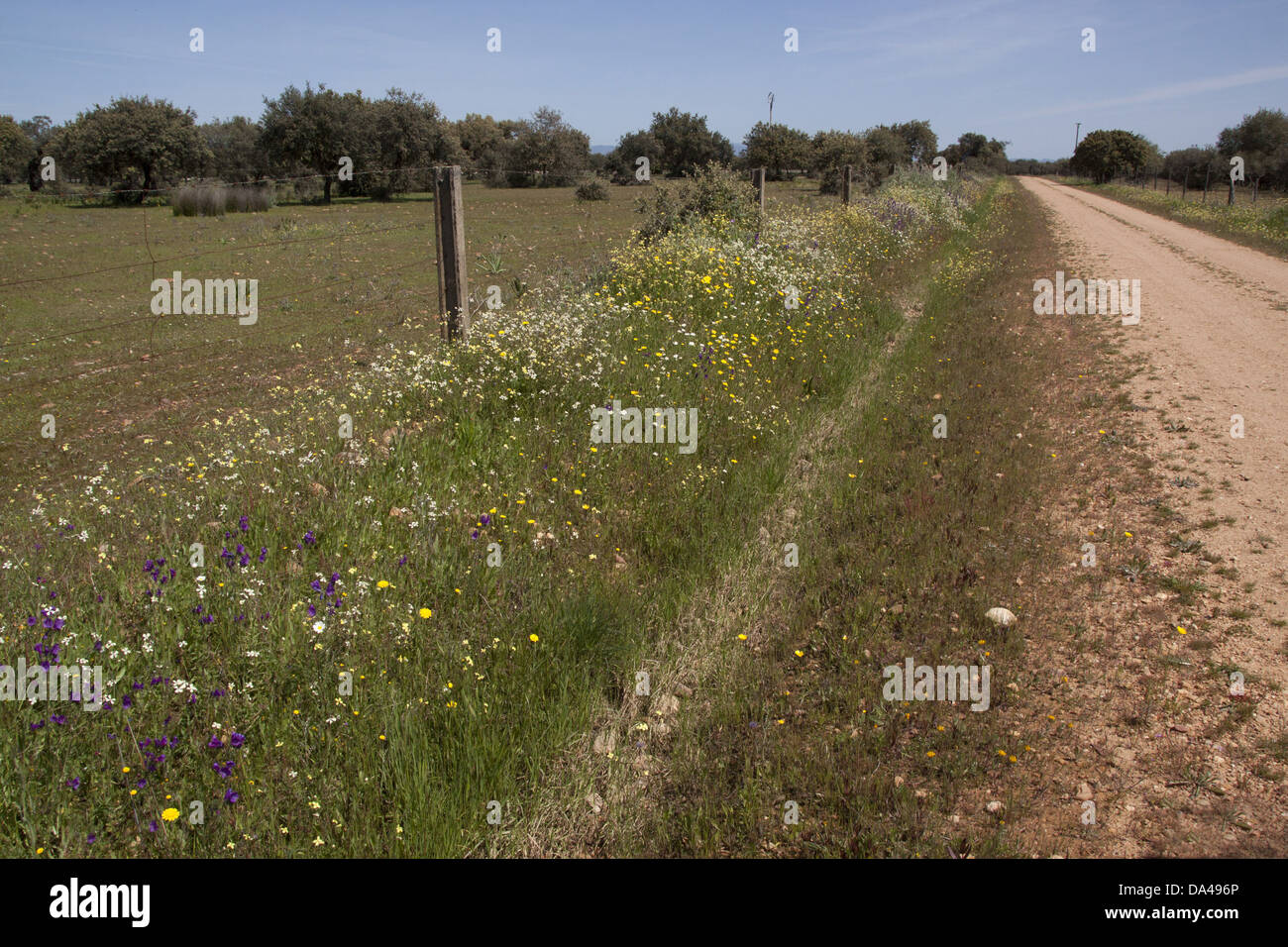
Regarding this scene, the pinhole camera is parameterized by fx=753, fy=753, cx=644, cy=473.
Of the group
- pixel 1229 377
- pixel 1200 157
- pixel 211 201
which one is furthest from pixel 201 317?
pixel 1200 157

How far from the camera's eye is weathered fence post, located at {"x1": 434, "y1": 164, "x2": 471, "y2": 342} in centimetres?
624

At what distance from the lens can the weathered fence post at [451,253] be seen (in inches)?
246

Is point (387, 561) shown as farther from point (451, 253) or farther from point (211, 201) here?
point (211, 201)

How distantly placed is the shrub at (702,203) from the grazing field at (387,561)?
12.6 feet

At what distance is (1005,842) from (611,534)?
2.69 m

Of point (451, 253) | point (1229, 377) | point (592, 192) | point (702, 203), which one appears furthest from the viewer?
point (592, 192)

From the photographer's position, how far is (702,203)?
43.7ft

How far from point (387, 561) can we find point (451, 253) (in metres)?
3.46

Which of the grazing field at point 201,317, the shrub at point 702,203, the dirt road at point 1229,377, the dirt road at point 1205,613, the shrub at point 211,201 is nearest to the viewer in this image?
the dirt road at point 1205,613

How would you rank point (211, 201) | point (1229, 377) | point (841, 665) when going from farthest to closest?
point (211, 201) < point (1229, 377) < point (841, 665)

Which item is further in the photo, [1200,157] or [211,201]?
A: [1200,157]

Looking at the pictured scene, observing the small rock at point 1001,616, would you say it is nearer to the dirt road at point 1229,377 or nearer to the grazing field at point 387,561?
the dirt road at point 1229,377

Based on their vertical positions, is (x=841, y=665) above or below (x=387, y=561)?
below

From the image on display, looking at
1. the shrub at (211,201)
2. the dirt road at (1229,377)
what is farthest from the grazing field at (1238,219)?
the shrub at (211,201)
